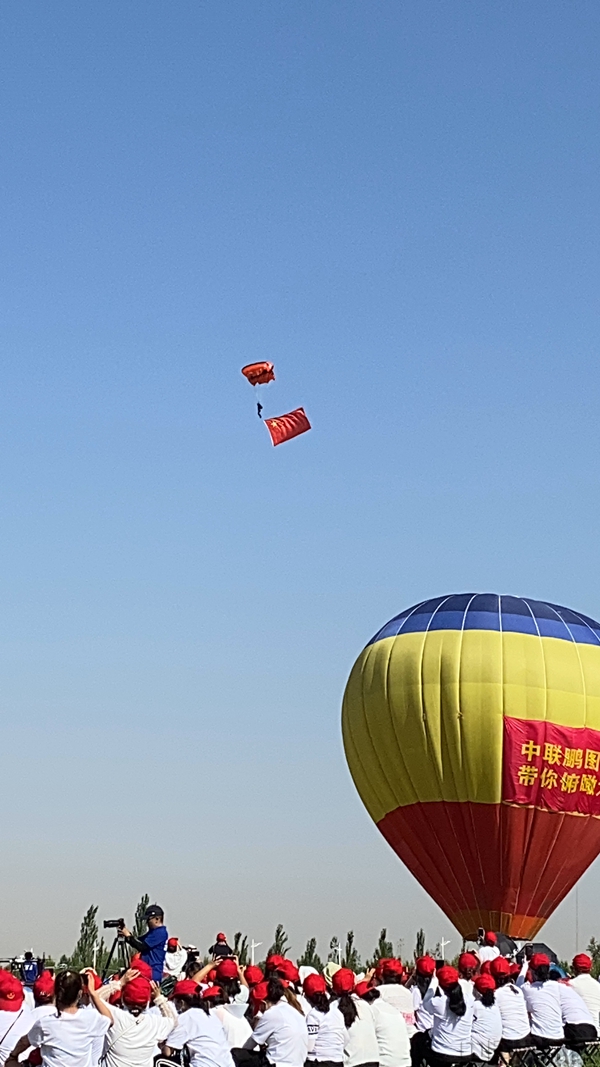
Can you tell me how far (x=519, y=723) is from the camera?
2777 centimetres

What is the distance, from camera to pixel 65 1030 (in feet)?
29.0

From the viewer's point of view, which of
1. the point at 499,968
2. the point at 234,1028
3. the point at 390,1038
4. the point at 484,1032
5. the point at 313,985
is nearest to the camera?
the point at 234,1028

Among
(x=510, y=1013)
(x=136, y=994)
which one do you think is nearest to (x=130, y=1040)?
(x=136, y=994)

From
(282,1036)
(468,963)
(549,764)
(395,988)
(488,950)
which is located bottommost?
(282,1036)

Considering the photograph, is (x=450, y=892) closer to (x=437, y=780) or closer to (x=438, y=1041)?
(x=437, y=780)

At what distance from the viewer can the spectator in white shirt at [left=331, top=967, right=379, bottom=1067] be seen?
1213cm

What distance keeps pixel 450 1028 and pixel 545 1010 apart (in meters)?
1.75

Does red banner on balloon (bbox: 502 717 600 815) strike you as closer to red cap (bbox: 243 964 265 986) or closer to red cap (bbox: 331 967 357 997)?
red cap (bbox: 243 964 265 986)

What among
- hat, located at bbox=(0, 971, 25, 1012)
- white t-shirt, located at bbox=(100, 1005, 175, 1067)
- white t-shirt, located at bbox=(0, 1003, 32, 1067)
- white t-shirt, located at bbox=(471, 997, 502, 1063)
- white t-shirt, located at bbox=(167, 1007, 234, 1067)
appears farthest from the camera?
white t-shirt, located at bbox=(471, 997, 502, 1063)

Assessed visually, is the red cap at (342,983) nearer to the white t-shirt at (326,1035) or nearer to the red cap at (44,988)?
the white t-shirt at (326,1035)

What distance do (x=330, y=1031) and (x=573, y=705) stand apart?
56.5ft

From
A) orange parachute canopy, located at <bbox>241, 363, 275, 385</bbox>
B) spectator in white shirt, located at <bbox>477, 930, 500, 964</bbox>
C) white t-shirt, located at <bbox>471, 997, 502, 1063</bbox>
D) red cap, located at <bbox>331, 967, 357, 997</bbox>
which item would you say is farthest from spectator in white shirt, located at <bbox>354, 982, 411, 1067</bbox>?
orange parachute canopy, located at <bbox>241, 363, 275, 385</bbox>

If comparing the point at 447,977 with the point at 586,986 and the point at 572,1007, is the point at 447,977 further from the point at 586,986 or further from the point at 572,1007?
the point at 586,986

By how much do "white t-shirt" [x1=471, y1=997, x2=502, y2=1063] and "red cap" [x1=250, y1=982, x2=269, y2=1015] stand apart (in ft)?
9.41
